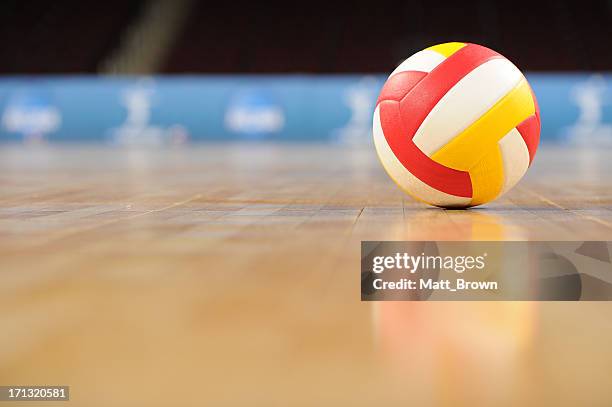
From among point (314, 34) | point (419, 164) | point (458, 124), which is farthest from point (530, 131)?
point (314, 34)

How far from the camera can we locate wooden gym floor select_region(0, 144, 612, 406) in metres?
1.24

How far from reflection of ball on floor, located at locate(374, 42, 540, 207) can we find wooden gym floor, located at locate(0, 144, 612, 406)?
31 cm

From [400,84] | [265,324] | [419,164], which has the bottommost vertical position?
[265,324]

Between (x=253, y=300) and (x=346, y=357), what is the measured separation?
15.0 inches

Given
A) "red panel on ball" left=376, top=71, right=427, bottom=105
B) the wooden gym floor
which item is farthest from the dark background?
the wooden gym floor

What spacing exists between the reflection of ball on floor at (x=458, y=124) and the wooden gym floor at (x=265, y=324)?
31 cm

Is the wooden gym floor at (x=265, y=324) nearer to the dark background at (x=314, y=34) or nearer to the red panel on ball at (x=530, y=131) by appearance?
the red panel on ball at (x=530, y=131)

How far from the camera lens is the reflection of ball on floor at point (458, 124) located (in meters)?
3.12

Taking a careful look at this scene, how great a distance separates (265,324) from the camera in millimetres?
1518

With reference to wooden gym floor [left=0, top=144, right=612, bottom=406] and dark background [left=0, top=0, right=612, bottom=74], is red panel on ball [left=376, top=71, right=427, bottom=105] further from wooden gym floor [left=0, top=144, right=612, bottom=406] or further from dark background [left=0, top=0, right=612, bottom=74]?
dark background [left=0, top=0, right=612, bottom=74]

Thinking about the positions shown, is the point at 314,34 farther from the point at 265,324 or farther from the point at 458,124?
the point at 265,324

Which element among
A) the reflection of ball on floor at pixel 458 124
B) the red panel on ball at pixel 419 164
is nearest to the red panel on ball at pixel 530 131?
the reflection of ball on floor at pixel 458 124

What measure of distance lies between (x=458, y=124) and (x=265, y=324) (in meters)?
1.78

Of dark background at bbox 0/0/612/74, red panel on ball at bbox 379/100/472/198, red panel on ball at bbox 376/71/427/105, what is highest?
dark background at bbox 0/0/612/74
